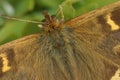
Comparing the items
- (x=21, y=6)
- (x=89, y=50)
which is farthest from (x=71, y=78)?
(x=21, y=6)

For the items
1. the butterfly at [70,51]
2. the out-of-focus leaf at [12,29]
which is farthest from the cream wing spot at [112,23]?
the out-of-focus leaf at [12,29]

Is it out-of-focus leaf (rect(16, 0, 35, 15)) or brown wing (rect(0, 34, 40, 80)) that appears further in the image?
out-of-focus leaf (rect(16, 0, 35, 15))

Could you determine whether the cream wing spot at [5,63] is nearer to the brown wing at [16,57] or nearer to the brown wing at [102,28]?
the brown wing at [16,57]

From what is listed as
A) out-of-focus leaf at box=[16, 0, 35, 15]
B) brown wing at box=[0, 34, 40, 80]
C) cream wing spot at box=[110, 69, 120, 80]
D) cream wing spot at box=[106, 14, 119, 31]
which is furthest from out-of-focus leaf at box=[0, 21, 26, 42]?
cream wing spot at box=[110, 69, 120, 80]

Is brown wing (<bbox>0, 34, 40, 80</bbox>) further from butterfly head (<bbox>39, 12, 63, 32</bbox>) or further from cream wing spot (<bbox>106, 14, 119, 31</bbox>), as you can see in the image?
cream wing spot (<bbox>106, 14, 119, 31</bbox>)

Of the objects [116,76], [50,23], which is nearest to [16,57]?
[50,23]

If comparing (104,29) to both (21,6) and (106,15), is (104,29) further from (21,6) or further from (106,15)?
(21,6)

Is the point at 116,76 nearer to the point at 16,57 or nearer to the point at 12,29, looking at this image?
the point at 16,57
